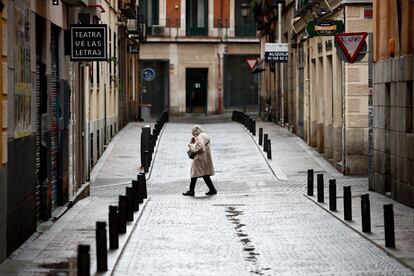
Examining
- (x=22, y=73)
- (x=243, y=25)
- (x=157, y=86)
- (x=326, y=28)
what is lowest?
A: (x=22, y=73)

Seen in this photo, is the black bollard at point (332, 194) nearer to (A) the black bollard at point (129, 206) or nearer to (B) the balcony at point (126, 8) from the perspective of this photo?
(A) the black bollard at point (129, 206)

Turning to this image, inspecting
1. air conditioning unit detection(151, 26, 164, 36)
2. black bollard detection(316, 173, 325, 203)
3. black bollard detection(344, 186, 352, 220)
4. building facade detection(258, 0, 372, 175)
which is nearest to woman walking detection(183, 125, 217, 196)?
black bollard detection(316, 173, 325, 203)

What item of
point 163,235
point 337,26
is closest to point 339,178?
point 337,26

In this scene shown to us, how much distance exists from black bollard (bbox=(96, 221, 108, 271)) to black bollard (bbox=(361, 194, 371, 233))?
17.4 ft

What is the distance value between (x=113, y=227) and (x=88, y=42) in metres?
8.33

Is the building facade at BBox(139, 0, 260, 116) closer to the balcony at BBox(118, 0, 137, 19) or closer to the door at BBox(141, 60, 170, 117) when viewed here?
the door at BBox(141, 60, 170, 117)

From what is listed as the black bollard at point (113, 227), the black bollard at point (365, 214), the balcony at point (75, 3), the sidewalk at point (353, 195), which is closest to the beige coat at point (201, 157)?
the sidewalk at point (353, 195)

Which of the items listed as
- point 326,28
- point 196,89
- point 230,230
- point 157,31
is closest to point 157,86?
point 196,89

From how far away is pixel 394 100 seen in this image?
24016mm

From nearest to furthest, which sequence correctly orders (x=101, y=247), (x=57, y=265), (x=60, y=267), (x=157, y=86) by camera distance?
(x=101, y=247) → (x=60, y=267) → (x=57, y=265) → (x=157, y=86)

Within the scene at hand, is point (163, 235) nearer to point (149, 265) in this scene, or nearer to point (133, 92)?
point (149, 265)

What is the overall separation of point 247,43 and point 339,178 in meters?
40.7

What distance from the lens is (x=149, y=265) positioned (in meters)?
14.5

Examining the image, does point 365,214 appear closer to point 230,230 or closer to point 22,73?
point 230,230
